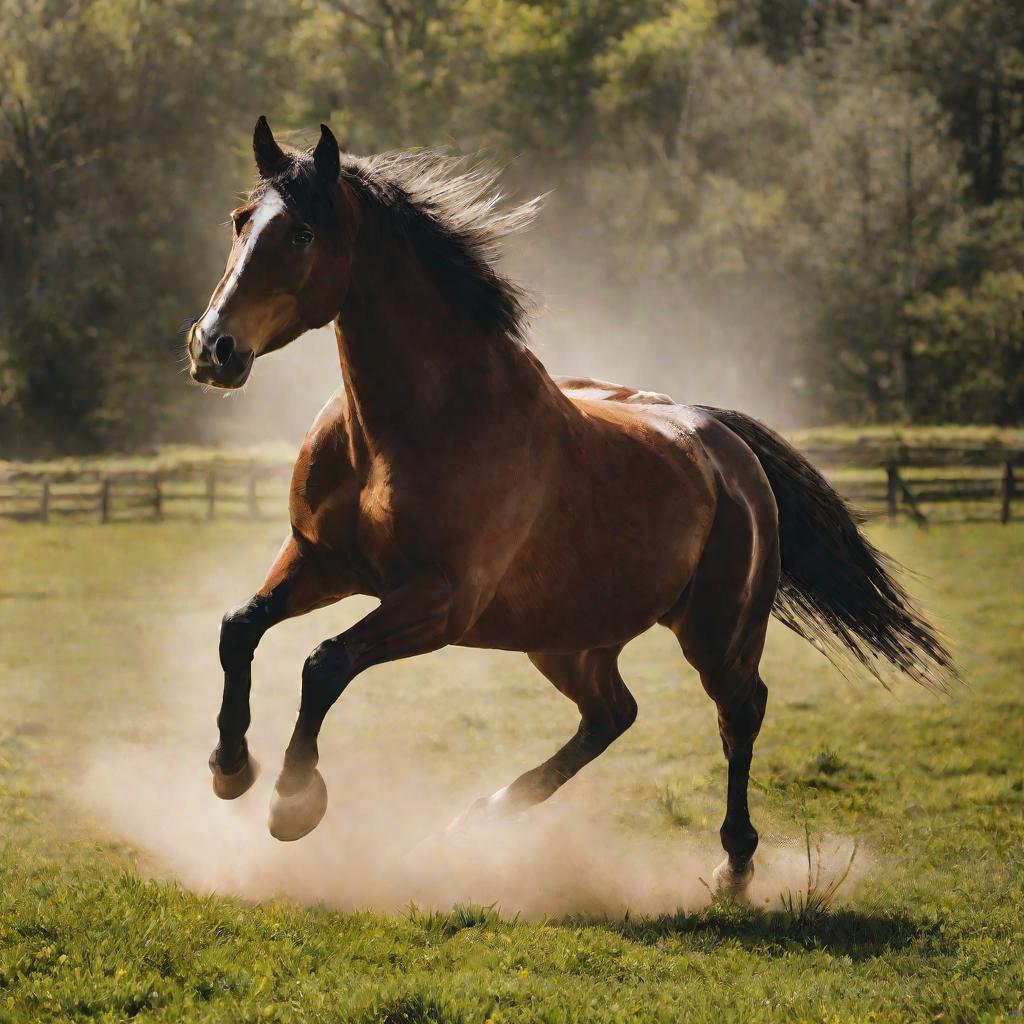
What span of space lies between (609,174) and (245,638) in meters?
35.9

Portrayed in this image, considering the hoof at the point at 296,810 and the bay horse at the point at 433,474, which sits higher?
the bay horse at the point at 433,474

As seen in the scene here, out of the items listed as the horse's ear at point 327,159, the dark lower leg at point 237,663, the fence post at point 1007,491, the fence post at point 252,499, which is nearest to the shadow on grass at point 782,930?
the dark lower leg at point 237,663

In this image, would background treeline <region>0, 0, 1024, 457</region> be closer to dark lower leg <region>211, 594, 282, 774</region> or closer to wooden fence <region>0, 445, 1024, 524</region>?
wooden fence <region>0, 445, 1024, 524</region>

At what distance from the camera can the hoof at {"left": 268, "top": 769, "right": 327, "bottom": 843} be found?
14.9 feet

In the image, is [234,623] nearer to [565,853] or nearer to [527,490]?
[527,490]

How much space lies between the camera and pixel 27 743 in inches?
320

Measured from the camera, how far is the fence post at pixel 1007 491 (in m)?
21.9

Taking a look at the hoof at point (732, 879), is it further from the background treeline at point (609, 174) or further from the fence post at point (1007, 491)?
the background treeline at point (609, 174)

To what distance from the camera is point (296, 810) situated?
4531 millimetres

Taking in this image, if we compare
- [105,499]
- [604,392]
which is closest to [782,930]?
[604,392]

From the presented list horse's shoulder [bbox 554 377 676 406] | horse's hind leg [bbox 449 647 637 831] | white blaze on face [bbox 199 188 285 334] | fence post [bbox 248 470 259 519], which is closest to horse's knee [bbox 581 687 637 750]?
horse's hind leg [bbox 449 647 637 831]

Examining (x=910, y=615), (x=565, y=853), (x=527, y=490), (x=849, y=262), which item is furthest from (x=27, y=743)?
(x=849, y=262)

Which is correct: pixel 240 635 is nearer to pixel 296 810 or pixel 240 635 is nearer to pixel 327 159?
pixel 296 810

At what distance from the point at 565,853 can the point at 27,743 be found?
371cm
